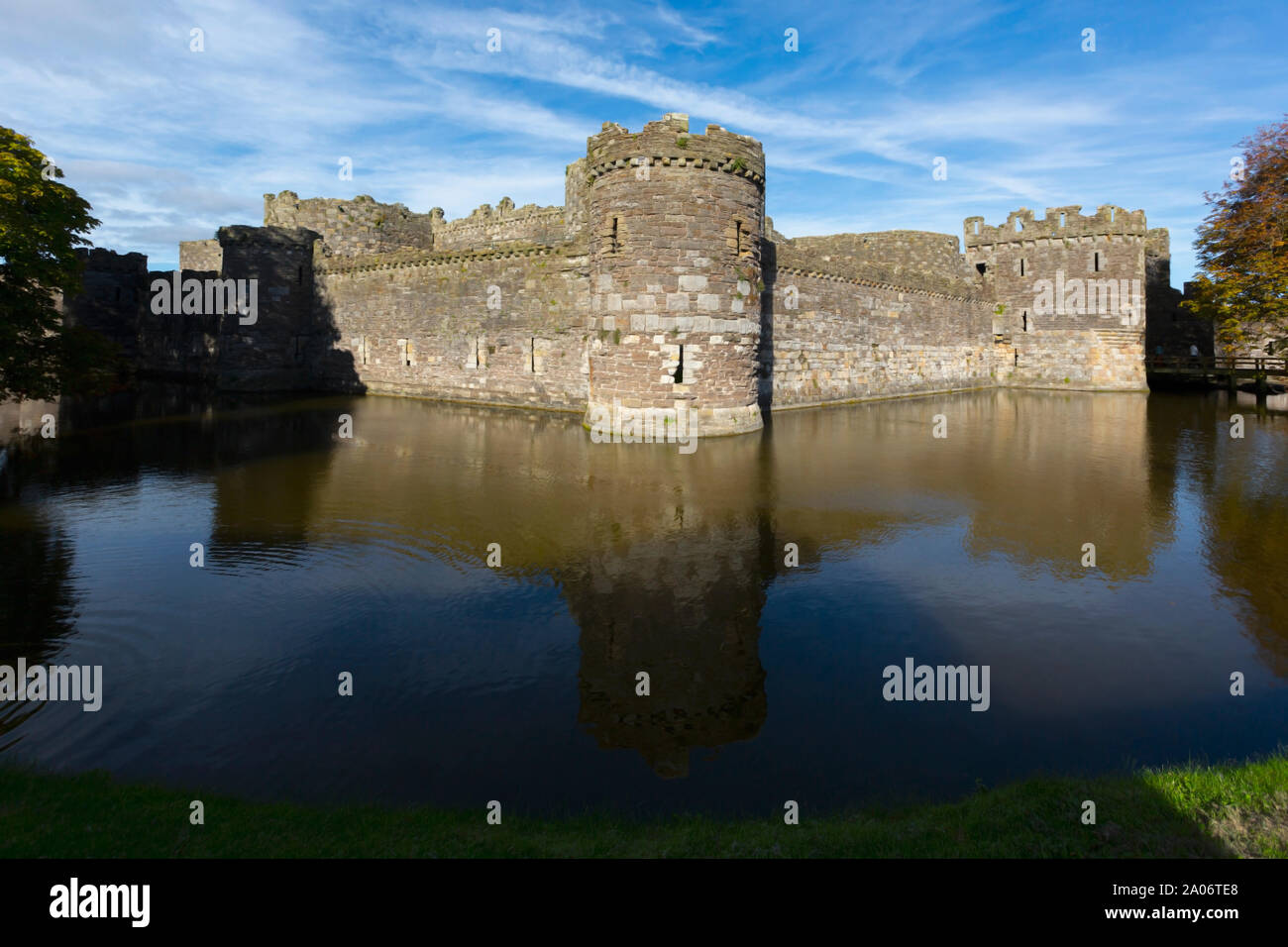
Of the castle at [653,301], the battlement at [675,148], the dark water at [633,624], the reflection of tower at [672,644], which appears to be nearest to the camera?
the dark water at [633,624]

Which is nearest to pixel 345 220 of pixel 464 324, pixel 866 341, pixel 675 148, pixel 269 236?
pixel 269 236

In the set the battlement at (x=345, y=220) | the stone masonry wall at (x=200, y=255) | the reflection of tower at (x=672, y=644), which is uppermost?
the stone masonry wall at (x=200, y=255)

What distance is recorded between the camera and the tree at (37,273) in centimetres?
1409

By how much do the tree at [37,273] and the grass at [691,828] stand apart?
553 inches

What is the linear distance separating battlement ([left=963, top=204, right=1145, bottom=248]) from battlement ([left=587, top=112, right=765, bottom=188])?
2265 cm

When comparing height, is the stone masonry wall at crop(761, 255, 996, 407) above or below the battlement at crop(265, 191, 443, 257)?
below

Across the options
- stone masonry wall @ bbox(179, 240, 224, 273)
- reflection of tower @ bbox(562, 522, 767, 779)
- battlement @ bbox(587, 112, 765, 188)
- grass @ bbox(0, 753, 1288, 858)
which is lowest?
grass @ bbox(0, 753, 1288, 858)

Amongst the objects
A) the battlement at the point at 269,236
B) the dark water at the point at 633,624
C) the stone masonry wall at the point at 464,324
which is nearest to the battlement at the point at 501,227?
the stone masonry wall at the point at 464,324

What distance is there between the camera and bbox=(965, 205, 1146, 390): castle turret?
33000mm

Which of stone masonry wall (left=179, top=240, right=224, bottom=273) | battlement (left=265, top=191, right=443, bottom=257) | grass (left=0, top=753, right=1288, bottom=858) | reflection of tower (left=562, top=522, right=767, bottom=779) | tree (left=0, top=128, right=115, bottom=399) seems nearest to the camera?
grass (left=0, top=753, right=1288, bottom=858)

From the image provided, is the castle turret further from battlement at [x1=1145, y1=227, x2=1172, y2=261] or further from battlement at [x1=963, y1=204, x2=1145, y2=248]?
battlement at [x1=1145, y1=227, x2=1172, y2=261]

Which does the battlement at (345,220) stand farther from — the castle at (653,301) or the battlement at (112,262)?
the battlement at (112,262)

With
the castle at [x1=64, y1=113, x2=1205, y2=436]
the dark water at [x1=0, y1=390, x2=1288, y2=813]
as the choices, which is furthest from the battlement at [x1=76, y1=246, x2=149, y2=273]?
the dark water at [x1=0, y1=390, x2=1288, y2=813]
